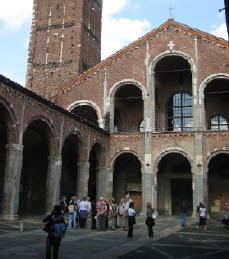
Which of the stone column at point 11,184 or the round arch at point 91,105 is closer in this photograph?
the stone column at point 11,184

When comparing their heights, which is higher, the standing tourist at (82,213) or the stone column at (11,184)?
the stone column at (11,184)

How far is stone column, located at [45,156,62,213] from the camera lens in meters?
19.3

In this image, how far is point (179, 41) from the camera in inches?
Result: 1053

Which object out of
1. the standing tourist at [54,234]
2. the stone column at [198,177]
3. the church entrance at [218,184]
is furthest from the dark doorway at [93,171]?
the standing tourist at [54,234]

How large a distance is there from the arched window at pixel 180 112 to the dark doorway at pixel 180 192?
438 centimetres

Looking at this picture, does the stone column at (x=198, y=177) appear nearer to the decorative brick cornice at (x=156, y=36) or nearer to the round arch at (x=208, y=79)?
the round arch at (x=208, y=79)

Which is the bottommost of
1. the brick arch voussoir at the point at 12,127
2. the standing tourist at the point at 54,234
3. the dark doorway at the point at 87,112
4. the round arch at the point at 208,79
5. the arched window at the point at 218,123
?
the standing tourist at the point at 54,234

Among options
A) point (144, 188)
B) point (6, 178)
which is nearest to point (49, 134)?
point (6, 178)

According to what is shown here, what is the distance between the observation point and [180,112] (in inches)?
1153

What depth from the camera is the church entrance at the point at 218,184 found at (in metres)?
27.1

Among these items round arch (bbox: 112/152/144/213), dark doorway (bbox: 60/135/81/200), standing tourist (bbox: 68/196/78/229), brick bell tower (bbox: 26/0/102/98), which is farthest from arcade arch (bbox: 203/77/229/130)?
standing tourist (bbox: 68/196/78/229)

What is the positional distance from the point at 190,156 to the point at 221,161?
160 inches

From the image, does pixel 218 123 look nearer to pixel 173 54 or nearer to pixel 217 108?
pixel 217 108

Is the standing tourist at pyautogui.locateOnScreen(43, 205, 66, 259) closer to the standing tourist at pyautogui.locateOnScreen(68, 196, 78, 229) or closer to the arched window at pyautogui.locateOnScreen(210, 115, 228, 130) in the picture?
the standing tourist at pyautogui.locateOnScreen(68, 196, 78, 229)
